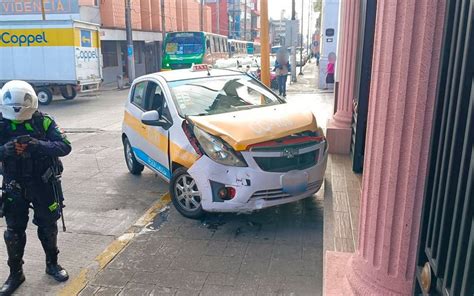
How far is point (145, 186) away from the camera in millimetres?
6617

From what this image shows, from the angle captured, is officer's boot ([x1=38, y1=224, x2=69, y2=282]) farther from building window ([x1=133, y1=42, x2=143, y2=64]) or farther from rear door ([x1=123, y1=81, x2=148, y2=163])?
building window ([x1=133, y1=42, x2=143, y2=64])

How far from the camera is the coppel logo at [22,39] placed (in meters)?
17.5

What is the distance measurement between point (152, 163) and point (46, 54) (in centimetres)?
1389

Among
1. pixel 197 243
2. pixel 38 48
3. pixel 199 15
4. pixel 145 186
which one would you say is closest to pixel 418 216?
pixel 197 243

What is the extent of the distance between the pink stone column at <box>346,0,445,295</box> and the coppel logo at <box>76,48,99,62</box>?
17.5 meters

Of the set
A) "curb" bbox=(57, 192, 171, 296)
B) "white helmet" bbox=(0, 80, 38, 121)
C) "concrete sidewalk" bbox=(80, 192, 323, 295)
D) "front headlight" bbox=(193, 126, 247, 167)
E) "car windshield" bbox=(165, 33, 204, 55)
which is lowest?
"curb" bbox=(57, 192, 171, 296)

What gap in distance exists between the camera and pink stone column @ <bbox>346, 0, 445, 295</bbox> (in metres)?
1.74

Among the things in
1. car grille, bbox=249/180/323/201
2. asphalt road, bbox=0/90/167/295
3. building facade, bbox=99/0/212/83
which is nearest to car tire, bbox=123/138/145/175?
asphalt road, bbox=0/90/167/295

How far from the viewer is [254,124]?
4.73m

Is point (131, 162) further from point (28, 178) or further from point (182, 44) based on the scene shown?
point (182, 44)

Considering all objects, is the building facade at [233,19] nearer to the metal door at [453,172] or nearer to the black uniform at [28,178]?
the black uniform at [28,178]

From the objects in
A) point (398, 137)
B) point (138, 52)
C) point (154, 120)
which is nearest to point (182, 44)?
point (138, 52)

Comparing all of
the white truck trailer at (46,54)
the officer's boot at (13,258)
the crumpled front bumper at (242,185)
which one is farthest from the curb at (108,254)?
the white truck trailer at (46,54)

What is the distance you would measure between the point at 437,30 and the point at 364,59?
124 inches
